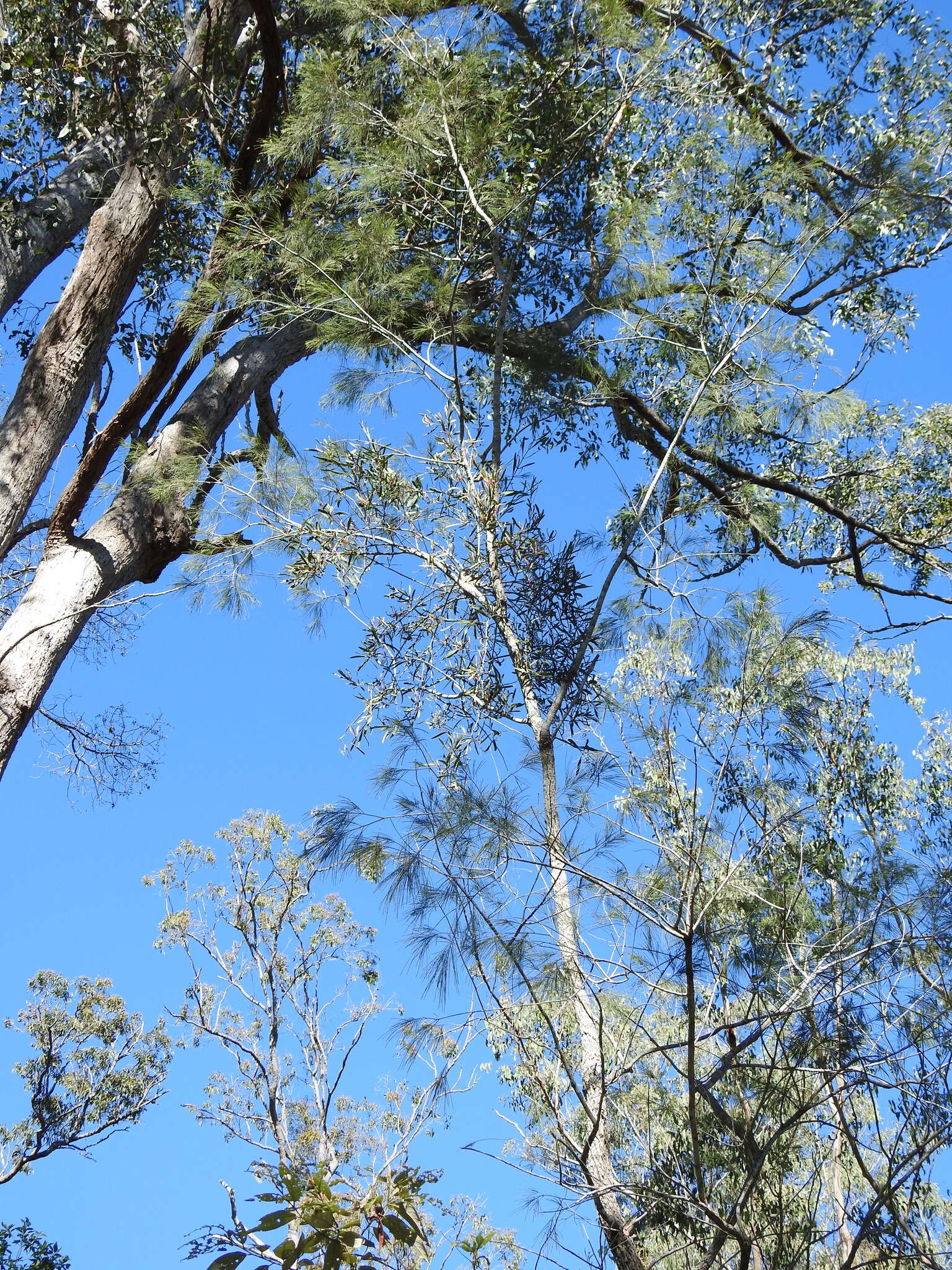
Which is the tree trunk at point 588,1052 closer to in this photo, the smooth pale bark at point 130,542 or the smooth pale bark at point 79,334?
the smooth pale bark at point 130,542

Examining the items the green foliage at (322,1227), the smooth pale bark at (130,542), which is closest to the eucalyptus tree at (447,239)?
the smooth pale bark at (130,542)

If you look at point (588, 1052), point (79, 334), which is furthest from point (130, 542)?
point (588, 1052)

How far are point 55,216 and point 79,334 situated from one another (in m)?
1.08

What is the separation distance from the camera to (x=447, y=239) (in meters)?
4.10

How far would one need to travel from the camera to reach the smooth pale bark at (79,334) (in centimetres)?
349

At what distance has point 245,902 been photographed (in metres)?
6.94

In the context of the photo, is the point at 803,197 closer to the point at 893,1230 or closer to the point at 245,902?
the point at 893,1230

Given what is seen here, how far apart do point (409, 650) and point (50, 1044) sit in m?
5.32

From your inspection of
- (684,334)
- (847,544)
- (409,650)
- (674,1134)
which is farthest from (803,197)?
(674,1134)

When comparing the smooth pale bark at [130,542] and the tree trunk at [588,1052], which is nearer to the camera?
the tree trunk at [588,1052]

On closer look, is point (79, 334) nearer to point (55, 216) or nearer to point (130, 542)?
point (130, 542)

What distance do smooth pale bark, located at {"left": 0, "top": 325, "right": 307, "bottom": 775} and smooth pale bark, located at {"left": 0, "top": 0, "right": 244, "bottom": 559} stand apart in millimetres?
225

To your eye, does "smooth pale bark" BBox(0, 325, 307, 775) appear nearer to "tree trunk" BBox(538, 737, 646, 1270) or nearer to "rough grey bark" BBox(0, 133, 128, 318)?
"rough grey bark" BBox(0, 133, 128, 318)

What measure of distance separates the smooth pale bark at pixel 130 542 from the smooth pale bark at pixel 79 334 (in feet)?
0.74
